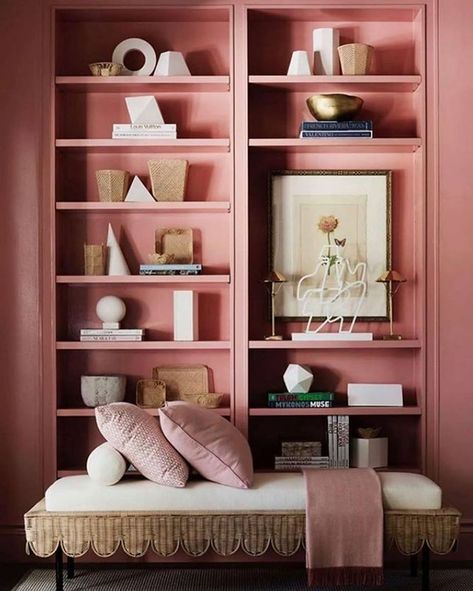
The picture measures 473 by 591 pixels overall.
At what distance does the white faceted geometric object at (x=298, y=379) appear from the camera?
488 cm

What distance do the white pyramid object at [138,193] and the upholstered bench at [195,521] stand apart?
4.86ft

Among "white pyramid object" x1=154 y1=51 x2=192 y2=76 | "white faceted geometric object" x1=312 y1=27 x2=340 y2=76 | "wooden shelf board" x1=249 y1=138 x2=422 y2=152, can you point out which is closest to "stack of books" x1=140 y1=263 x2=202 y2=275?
"wooden shelf board" x1=249 y1=138 x2=422 y2=152

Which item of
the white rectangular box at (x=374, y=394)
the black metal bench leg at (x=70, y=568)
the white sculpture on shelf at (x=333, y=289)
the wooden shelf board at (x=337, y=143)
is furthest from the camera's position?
the white sculpture on shelf at (x=333, y=289)

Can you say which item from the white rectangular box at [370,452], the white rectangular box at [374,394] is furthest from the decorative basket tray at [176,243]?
the white rectangular box at [370,452]

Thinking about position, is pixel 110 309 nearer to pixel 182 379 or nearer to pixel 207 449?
pixel 182 379

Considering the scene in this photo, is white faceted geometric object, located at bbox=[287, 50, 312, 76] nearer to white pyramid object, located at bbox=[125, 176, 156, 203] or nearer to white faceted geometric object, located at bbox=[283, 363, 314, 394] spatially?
white pyramid object, located at bbox=[125, 176, 156, 203]

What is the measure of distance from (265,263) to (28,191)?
49.0 inches

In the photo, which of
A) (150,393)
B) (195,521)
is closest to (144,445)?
(195,521)

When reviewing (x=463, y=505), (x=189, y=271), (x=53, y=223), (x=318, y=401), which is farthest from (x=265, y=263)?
(x=463, y=505)

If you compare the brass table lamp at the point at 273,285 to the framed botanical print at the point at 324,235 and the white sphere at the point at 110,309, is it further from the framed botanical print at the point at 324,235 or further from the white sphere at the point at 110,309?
the white sphere at the point at 110,309

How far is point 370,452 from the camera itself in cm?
488

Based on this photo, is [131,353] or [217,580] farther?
[131,353]

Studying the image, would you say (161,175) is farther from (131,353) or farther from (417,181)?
(417,181)

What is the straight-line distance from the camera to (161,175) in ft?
16.2
